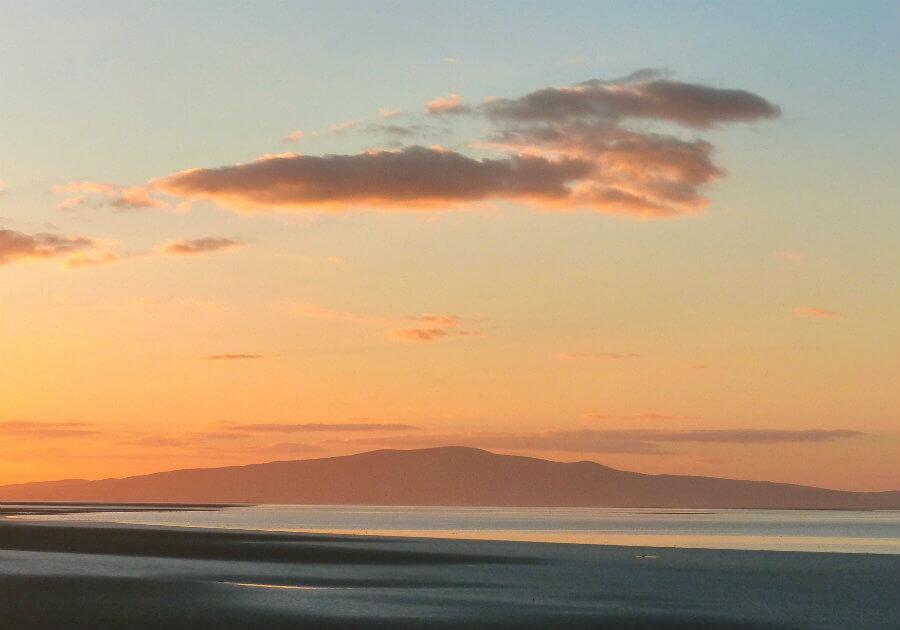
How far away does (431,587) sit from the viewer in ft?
149

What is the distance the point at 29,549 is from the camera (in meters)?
63.2

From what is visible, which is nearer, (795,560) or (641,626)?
(641,626)

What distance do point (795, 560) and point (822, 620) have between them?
27.1 metres

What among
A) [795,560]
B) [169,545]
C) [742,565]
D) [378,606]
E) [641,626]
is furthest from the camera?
[169,545]

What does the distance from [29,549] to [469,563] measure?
22.9 m

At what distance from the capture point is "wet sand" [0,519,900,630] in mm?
35219

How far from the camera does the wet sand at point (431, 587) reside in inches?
1387

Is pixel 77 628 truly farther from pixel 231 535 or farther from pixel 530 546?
pixel 231 535

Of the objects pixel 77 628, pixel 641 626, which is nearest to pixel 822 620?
pixel 641 626

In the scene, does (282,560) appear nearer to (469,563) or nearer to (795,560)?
(469,563)

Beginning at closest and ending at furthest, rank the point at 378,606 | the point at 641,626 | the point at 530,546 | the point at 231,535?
the point at 641,626 → the point at 378,606 → the point at 530,546 → the point at 231,535

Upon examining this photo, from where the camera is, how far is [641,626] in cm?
3453

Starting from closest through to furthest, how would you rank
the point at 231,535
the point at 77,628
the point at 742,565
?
1. the point at 77,628
2. the point at 742,565
3. the point at 231,535

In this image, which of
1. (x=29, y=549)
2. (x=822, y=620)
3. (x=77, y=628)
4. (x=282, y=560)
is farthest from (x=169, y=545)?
(x=822, y=620)
